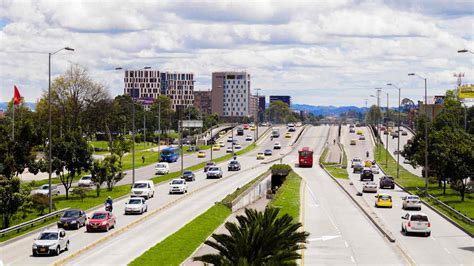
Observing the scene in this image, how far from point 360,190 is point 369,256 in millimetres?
48798

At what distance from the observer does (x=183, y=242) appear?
46500mm

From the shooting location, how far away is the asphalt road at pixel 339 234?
40.4m

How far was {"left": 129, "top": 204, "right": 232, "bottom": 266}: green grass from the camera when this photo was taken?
131ft

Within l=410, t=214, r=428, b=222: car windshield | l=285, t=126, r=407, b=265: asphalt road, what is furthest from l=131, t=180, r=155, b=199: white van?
l=410, t=214, r=428, b=222: car windshield

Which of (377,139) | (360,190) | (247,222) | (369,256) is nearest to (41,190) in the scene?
(360,190)

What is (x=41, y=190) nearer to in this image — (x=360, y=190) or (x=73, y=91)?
(x=360, y=190)

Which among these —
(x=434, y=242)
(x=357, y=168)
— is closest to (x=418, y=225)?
(x=434, y=242)

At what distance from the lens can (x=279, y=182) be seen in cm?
10862

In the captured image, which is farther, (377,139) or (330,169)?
(377,139)

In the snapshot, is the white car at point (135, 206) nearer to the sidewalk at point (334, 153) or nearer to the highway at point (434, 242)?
the highway at point (434, 242)

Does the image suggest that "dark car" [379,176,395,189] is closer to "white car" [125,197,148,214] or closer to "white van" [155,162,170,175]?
"white van" [155,162,170,175]

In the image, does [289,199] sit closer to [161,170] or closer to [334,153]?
[161,170]

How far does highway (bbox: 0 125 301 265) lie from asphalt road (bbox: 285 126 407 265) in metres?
8.67

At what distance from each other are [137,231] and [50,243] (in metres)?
11.4
